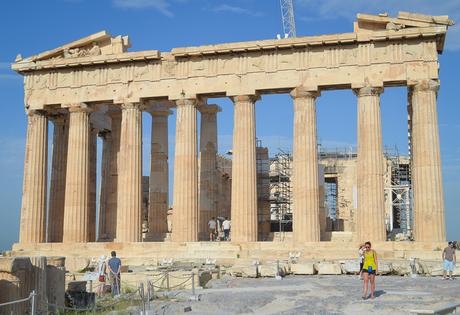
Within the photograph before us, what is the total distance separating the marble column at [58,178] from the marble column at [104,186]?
10.3 ft

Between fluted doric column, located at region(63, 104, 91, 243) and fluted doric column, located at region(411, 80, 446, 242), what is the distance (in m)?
18.6

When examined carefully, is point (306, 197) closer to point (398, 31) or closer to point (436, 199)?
point (436, 199)

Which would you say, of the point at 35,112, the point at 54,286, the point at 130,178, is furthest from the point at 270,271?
the point at 35,112

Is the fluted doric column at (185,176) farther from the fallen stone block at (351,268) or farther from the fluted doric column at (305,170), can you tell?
the fallen stone block at (351,268)

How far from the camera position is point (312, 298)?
19.9 metres

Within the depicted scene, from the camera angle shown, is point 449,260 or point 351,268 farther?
point 351,268

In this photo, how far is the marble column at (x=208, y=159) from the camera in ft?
135

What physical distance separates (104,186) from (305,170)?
16.0 meters

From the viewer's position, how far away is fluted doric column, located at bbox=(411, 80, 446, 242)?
33.2 metres

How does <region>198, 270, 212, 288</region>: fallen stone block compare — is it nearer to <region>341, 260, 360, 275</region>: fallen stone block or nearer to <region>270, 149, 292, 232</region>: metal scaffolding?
<region>341, 260, 360, 275</region>: fallen stone block

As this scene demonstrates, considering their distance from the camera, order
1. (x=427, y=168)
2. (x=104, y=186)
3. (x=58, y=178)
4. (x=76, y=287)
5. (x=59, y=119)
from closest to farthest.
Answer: (x=76, y=287) < (x=427, y=168) < (x=58, y=178) < (x=59, y=119) < (x=104, y=186)

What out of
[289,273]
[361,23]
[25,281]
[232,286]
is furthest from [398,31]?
[25,281]

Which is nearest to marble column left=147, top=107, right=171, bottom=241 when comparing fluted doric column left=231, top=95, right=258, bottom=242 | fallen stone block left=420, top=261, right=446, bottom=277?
fluted doric column left=231, top=95, right=258, bottom=242

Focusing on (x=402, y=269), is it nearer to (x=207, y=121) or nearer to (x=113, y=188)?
(x=207, y=121)
